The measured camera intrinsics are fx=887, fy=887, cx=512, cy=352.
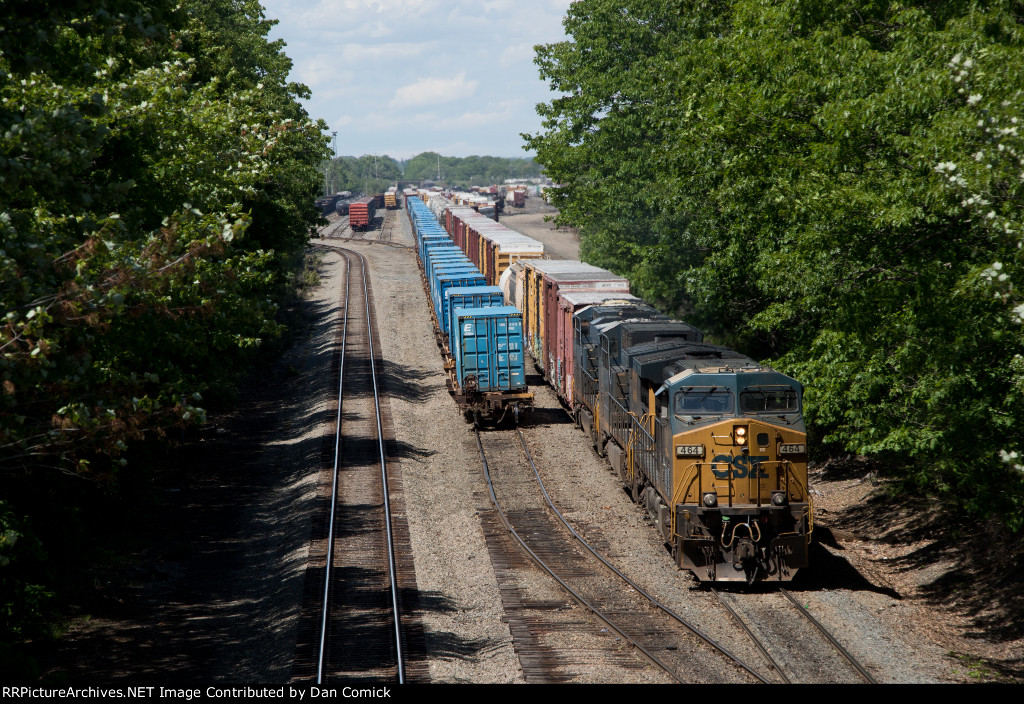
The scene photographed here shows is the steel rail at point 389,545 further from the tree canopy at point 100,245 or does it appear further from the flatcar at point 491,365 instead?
the tree canopy at point 100,245

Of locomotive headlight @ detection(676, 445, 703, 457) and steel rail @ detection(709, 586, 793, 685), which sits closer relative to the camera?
steel rail @ detection(709, 586, 793, 685)

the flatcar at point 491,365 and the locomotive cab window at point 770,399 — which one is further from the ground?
the locomotive cab window at point 770,399

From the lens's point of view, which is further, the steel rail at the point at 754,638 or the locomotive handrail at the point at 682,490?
the locomotive handrail at the point at 682,490

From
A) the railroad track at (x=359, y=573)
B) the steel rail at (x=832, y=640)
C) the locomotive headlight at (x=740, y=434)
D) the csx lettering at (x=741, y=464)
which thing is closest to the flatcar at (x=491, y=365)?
the railroad track at (x=359, y=573)

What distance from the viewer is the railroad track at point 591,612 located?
13.0 metres

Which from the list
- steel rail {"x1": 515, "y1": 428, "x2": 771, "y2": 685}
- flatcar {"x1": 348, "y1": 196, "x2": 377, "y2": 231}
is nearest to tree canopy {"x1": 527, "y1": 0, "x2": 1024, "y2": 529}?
steel rail {"x1": 515, "y1": 428, "x2": 771, "y2": 685}

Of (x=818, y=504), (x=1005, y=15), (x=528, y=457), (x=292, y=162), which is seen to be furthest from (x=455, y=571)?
(x=292, y=162)

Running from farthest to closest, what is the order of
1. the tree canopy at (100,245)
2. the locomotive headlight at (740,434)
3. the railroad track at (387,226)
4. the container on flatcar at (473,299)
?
the railroad track at (387,226) → the container on flatcar at (473,299) → the locomotive headlight at (740,434) → the tree canopy at (100,245)

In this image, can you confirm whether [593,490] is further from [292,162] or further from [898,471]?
[292,162]

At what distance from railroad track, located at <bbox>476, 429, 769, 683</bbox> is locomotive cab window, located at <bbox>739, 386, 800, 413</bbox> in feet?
12.8

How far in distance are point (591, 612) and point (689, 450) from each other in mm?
3326

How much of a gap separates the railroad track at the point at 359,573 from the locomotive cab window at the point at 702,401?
19.7 feet

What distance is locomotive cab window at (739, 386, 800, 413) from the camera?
16.0m

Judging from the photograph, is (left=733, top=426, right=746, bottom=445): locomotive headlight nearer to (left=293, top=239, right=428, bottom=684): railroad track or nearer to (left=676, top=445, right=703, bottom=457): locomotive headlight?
(left=676, top=445, right=703, bottom=457): locomotive headlight
